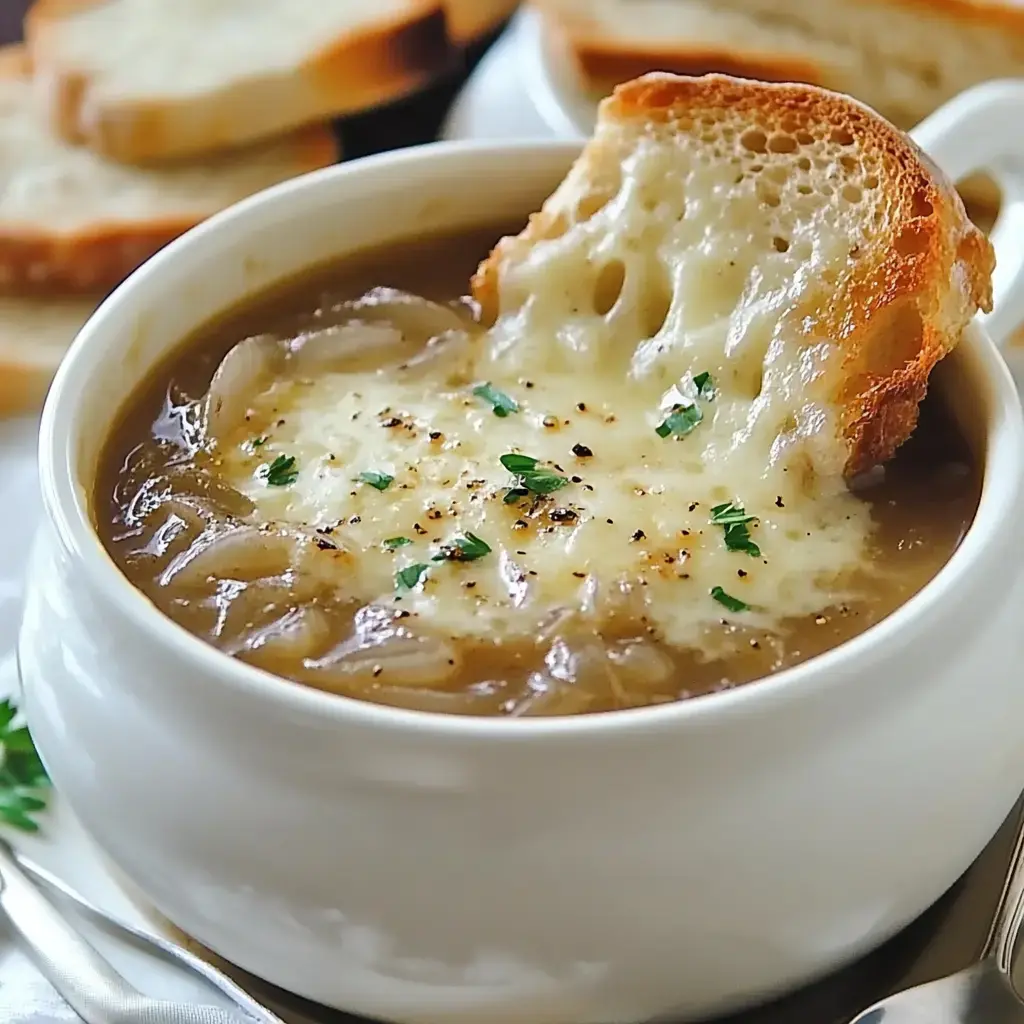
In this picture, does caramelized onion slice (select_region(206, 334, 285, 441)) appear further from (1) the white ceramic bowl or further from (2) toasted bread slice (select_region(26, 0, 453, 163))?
(2) toasted bread slice (select_region(26, 0, 453, 163))

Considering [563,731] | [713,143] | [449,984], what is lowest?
[449,984]

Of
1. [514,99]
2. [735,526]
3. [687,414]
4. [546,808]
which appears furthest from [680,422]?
[514,99]

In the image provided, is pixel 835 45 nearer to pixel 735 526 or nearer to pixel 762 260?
pixel 762 260

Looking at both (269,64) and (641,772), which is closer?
(641,772)

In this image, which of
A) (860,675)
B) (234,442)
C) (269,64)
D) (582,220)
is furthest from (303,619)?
(269,64)

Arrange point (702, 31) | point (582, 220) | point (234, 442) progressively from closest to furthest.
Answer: point (234, 442) < point (582, 220) < point (702, 31)

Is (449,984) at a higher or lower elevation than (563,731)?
lower

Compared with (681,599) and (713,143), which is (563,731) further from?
(713,143)
